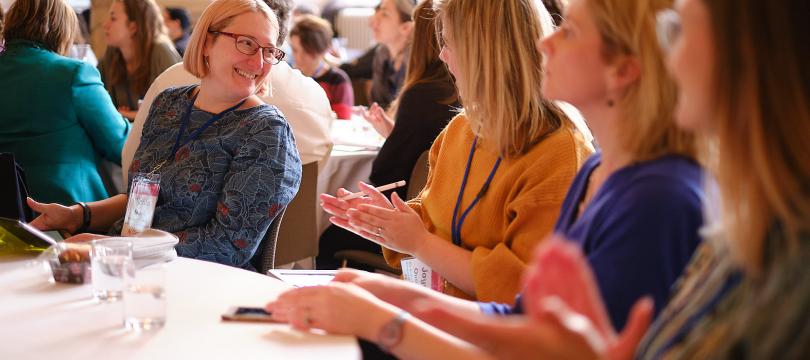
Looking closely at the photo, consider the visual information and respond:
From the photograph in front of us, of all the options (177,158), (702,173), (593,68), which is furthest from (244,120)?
(702,173)

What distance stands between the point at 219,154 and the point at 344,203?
0.46m

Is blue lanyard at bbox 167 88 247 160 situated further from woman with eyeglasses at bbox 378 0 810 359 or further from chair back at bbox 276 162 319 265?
woman with eyeglasses at bbox 378 0 810 359

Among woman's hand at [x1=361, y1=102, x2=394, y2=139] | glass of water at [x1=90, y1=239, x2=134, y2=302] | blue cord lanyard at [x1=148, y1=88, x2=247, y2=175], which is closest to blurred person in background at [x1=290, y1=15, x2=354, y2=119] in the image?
woman's hand at [x1=361, y1=102, x2=394, y2=139]

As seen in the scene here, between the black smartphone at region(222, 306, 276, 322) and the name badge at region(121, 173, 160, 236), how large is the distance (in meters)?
0.78

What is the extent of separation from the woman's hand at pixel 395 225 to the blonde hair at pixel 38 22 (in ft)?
5.71

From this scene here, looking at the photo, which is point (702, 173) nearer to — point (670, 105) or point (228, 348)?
point (670, 105)

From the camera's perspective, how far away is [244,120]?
93.7 inches

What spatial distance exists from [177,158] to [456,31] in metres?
0.87

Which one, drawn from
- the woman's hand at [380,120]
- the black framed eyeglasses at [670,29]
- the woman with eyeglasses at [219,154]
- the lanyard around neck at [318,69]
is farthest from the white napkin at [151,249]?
the lanyard around neck at [318,69]

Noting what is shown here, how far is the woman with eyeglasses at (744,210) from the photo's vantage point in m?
0.93

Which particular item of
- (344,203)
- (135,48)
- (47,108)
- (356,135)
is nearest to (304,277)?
(344,203)

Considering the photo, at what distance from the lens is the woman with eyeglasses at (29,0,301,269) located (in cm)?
230

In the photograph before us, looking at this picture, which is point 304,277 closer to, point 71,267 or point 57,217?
point 71,267

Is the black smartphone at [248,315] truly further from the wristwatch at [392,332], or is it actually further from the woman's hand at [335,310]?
the wristwatch at [392,332]
